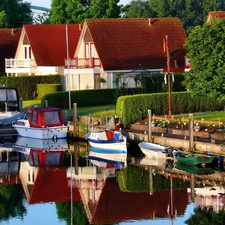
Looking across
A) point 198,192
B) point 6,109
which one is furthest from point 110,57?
point 198,192

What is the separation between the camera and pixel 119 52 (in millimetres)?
72625

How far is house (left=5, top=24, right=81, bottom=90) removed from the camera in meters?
78.5

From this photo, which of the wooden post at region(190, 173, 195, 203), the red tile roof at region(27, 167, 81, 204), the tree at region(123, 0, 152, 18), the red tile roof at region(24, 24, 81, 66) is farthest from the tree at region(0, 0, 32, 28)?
the wooden post at region(190, 173, 195, 203)

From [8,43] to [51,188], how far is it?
48.2 m

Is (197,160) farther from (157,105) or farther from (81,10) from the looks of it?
(81,10)

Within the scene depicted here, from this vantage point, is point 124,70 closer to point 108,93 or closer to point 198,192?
point 108,93

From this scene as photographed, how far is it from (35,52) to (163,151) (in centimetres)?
3563

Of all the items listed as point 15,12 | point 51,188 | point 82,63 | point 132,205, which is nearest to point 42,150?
Answer: point 51,188

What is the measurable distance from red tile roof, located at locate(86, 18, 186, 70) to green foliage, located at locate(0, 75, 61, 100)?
5553mm

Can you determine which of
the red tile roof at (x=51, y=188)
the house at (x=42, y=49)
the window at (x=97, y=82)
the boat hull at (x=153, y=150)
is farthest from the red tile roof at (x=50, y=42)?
the red tile roof at (x=51, y=188)

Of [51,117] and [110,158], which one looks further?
[51,117]

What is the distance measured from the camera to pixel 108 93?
6769 centimetres

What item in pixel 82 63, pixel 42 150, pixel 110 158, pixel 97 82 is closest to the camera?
pixel 110 158

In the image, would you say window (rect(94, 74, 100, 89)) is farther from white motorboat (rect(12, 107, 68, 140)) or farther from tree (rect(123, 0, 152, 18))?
tree (rect(123, 0, 152, 18))
